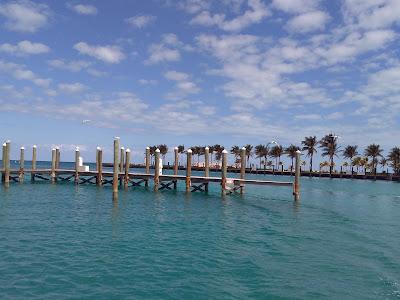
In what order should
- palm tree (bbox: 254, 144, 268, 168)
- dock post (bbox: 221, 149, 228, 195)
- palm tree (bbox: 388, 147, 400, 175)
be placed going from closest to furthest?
dock post (bbox: 221, 149, 228, 195)
palm tree (bbox: 388, 147, 400, 175)
palm tree (bbox: 254, 144, 268, 168)

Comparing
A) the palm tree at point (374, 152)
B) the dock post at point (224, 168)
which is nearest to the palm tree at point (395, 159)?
the palm tree at point (374, 152)

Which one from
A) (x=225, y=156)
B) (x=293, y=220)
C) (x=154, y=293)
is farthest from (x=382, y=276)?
(x=225, y=156)

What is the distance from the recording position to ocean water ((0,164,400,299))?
12.2 meters

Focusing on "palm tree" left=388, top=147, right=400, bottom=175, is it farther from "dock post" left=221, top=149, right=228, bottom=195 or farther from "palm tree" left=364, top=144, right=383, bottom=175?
"dock post" left=221, top=149, right=228, bottom=195

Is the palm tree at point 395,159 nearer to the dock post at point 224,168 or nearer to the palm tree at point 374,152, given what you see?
the palm tree at point 374,152

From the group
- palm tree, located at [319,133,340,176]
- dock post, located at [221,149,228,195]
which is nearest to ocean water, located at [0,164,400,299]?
dock post, located at [221,149,228,195]

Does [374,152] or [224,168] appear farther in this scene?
[374,152]

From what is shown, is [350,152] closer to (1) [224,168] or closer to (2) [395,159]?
(2) [395,159]

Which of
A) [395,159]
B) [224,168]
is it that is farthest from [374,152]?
[224,168]

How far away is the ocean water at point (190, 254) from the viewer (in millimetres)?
12219

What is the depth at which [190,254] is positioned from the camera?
1617 centimetres

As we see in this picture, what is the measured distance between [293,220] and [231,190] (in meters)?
15.9

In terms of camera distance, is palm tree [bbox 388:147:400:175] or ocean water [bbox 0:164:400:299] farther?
palm tree [bbox 388:147:400:175]

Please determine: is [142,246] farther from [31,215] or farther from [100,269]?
[31,215]
